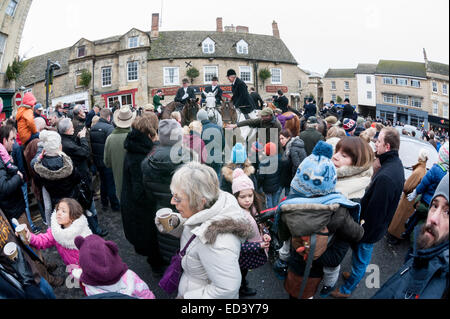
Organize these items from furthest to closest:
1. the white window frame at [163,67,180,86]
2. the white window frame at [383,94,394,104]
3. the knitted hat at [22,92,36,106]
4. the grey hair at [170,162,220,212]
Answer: the white window frame at [163,67,180,86]
the white window frame at [383,94,394,104]
the knitted hat at [22,92,36,106]
the grey hair at [170,162,220,212]

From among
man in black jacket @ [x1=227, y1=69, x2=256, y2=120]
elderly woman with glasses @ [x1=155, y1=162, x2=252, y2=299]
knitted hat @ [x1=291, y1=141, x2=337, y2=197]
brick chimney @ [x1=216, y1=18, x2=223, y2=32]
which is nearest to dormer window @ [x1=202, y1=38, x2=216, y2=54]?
brick chimney @ [x1=216, y1=18, x2=223, y2=32]

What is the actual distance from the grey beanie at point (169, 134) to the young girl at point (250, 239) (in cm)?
87

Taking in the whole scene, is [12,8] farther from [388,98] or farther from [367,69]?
[388,98]

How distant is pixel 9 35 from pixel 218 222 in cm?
Answer: 1827

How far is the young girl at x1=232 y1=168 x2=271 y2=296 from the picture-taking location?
2.58 meters

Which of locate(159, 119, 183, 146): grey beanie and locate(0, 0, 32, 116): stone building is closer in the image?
locate(159, 119, 183, 146): grey beanie

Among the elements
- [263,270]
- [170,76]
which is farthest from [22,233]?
[170,76]

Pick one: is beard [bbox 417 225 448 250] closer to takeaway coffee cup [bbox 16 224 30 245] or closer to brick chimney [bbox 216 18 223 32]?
takeaway coffee cup [bbox 16 224 30 245]

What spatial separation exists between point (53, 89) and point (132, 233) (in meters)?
12.6

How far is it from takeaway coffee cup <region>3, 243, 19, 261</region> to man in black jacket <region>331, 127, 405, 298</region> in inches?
132

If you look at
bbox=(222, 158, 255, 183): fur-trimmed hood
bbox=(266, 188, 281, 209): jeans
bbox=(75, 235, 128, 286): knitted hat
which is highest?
bbox=(222, 158, 255, 183): fur-trimmed hood

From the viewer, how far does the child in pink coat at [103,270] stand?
6.52 ft
